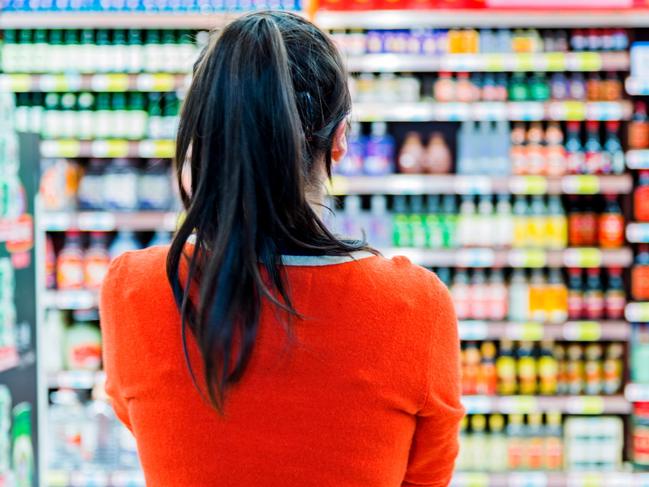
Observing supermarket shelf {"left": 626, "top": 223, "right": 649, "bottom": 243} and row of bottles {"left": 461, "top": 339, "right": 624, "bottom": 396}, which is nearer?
supermarket shelf {"left": 626, "top": 223, "right": 649, "bottom": 243}

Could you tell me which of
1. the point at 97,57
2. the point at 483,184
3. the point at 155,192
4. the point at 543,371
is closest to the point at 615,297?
the point at 543,371

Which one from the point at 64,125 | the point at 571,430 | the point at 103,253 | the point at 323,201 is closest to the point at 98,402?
the point at 103,253

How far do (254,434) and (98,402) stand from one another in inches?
116

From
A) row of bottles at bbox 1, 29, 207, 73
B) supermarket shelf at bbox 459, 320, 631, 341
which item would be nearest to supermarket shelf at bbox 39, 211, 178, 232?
row of bottles at bbox 1, 29, 207, 73

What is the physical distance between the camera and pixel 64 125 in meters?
3.48

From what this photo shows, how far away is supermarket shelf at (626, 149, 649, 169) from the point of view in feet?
10.9

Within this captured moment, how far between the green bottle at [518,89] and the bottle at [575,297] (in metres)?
0.85

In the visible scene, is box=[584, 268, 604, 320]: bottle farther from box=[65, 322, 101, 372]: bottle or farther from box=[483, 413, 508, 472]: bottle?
box=[65, 322, 101, 372]: bottle

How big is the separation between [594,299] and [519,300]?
13.5 inches

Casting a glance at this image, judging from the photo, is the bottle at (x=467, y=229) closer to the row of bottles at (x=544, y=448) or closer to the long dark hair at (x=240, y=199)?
the row of bottles at (x=544, y=448)

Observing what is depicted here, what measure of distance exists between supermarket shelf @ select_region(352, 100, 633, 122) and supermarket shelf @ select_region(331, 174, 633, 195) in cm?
27

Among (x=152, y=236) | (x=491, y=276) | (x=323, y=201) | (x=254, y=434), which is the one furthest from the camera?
(x=152, y=236)

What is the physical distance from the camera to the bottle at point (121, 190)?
351cm

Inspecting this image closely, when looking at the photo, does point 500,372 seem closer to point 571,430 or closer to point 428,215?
point 571,430
